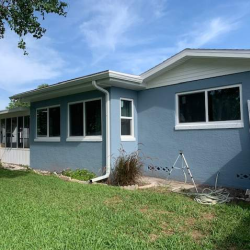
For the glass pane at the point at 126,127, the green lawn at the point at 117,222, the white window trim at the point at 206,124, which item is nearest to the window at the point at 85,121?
the glass pane at the point at 126,127

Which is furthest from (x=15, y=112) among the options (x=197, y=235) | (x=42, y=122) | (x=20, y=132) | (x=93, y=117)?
(x=197, y=235)

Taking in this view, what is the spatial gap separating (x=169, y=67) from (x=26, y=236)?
6132 millimetres

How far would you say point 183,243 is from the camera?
331 cm

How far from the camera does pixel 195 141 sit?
7523 millimetres

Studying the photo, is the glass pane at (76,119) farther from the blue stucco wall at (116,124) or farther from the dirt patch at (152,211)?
the dirt patch at (152,211)

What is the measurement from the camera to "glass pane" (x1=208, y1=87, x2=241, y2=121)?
6.75 metres

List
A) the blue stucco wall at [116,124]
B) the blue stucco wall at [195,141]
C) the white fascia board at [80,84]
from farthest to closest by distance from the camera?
the blue stucco wall at [116,124]
the white fascia board at [80,84]
the blue stucco wall at [195,141]

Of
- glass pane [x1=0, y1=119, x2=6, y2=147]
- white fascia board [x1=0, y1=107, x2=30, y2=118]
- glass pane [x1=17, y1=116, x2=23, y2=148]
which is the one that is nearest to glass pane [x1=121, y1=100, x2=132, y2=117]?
white fascia board [x1=0, y1=107, x2=30, y2=118]

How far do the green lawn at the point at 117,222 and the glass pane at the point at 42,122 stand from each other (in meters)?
5.29

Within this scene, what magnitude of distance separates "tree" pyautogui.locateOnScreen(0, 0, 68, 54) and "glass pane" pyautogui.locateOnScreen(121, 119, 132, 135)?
3767 mm

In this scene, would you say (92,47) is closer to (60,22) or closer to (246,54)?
(60,22)

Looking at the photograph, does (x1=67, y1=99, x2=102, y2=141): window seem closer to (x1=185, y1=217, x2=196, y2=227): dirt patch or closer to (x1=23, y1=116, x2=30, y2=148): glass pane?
(x1=23, y1=116, x2=30, y2=148): glass pane

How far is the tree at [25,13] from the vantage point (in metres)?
7.26

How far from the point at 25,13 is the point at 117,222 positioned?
6403 mm
